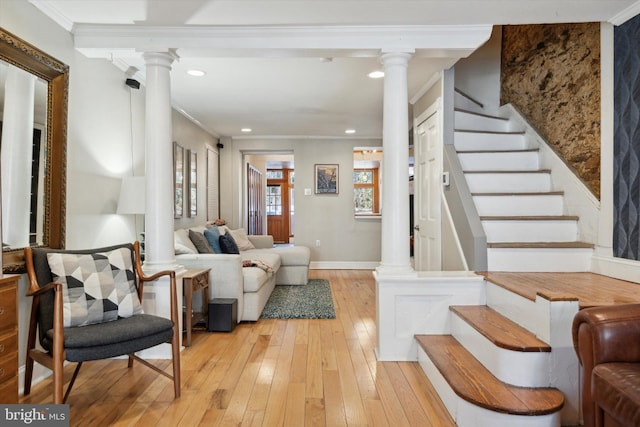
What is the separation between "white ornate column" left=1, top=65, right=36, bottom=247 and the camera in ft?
6.78

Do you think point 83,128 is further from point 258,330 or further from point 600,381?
point 600,381

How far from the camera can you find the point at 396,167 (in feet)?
8.59

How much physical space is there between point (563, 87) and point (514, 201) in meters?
1.08

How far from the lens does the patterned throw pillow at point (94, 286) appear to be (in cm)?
195

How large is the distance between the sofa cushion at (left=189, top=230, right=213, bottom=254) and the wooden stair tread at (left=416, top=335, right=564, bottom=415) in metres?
2.60

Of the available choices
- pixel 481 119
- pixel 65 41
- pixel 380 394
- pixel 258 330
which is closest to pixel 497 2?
pixel 481 119

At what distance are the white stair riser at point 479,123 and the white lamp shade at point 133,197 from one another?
316 cm

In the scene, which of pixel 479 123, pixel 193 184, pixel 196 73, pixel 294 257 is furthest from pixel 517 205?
pixel 193 184

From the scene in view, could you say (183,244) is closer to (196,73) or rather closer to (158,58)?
(196,73)

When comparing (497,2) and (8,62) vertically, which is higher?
(497,2)

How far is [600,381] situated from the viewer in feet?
4.45

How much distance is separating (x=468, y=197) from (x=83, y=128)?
3046 millimetres

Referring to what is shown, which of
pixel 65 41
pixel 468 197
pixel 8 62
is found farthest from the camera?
pixel 468 197

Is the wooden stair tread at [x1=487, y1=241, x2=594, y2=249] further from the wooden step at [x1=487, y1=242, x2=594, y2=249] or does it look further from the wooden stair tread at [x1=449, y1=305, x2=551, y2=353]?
the wooden stair tread at [x1=449, y1=305, x2=551, y2=353]
